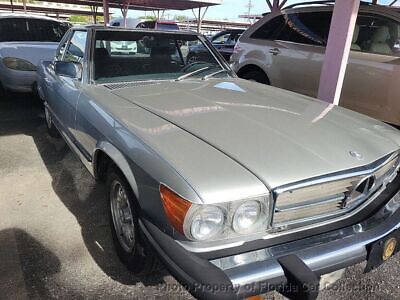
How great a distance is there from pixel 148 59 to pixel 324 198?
221 cm

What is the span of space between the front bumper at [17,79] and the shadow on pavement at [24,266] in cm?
386

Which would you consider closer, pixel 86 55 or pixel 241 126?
pixel 241 126

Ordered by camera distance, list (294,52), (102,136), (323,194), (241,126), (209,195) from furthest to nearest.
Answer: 1. (294,52)
2. (102,136)
3. (241,126)
4. (323,194)
5. (209,195)

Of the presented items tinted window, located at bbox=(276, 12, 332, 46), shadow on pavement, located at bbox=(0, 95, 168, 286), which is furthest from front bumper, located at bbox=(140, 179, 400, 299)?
tinted window, located at bbox=(276, 12, 332, 46)

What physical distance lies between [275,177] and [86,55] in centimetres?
217

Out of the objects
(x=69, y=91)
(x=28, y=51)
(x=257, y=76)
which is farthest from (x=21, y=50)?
(x=257, y=76)

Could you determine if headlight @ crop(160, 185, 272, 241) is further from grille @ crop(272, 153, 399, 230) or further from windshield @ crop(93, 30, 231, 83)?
windshield @ crop(93, 30, 231, 83)

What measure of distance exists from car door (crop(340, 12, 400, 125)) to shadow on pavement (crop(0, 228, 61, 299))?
4004mm

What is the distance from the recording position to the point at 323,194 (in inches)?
78.2

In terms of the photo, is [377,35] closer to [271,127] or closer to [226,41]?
[271,127]

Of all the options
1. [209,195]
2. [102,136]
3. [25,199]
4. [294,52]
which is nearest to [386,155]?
[209,195]

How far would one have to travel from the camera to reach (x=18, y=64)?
6.16 meters

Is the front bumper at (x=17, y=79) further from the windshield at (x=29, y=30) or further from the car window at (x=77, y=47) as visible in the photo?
the car window at (x=77, y=47)

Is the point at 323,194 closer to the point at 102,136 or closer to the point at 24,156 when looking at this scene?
the point at 102,136
